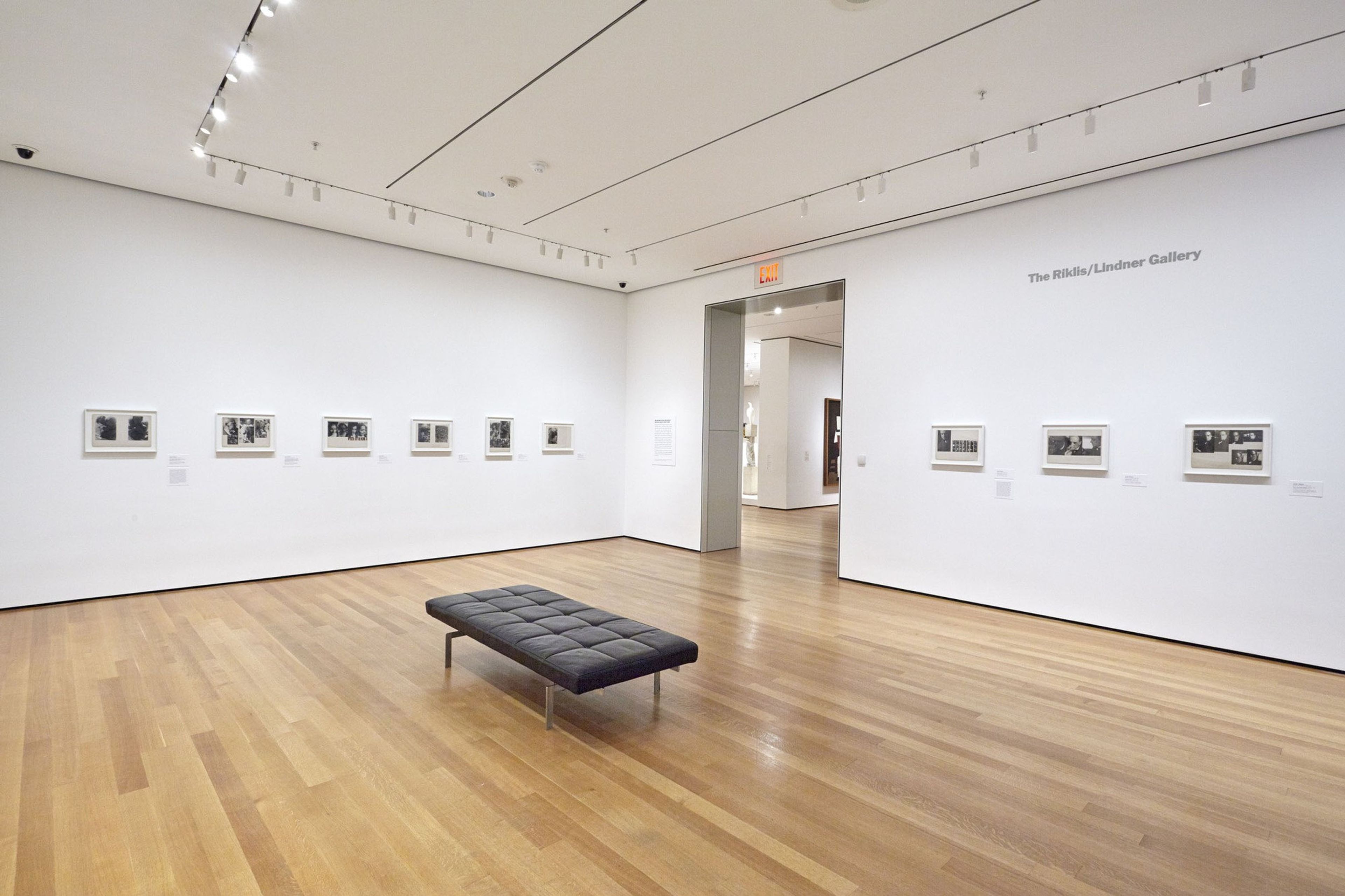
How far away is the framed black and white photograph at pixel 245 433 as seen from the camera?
710 cm

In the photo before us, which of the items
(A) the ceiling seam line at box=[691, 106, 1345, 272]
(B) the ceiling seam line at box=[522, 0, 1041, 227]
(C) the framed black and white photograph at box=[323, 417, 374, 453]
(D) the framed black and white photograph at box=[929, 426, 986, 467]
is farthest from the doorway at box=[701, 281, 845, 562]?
(C) the framed black and white photograph at box=[323, 417, 374, 453]

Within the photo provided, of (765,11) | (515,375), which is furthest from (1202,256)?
(515,375)

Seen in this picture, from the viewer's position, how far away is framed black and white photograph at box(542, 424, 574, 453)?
32.6ft

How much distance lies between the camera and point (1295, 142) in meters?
5.08

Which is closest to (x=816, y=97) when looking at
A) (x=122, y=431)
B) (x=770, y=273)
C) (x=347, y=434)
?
(x=770, y=273)

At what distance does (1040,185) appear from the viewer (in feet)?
19.9

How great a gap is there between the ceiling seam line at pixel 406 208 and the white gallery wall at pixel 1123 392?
3287 mm

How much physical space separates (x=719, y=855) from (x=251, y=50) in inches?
211

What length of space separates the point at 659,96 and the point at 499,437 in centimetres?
586

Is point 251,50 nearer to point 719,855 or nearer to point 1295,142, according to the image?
point 719,855

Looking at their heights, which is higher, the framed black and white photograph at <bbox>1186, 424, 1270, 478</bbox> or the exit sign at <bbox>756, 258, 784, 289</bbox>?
the exit sign at <bbox>756, 258, 784, 289</bbox>

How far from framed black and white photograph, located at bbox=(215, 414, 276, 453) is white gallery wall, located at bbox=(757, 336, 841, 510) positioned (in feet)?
33.9

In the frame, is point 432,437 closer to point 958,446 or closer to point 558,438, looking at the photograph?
point 558,438

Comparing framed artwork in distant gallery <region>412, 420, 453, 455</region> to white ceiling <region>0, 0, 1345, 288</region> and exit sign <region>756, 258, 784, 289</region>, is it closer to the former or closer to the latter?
white ceiling <region>0, 0, 1345, 288</region>
